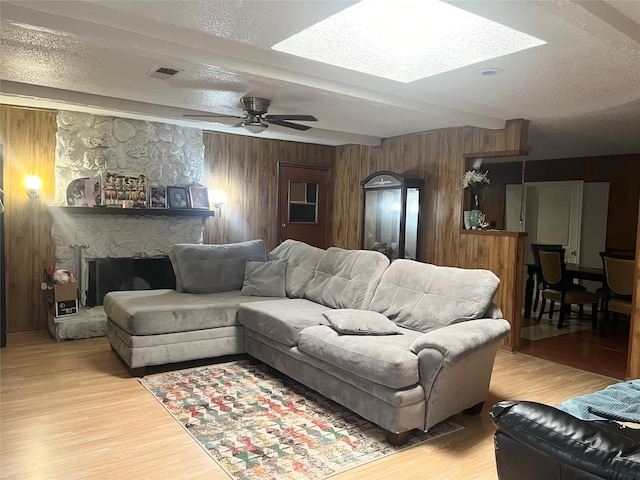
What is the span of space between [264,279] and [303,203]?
255cm

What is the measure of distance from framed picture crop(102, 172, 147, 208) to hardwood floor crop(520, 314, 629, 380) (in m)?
4.54

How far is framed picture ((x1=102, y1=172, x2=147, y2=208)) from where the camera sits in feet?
16.8

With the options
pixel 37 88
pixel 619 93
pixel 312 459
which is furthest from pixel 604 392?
pixel 37 88

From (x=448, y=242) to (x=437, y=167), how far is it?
91cm

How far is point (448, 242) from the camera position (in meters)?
5.28

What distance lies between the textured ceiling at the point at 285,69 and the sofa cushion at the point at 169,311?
1.72 meters

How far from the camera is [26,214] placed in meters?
4.79

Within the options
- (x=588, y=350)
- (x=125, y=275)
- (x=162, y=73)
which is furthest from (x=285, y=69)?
(x=588, y=350)

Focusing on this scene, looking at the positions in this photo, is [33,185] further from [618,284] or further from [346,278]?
[618,284]

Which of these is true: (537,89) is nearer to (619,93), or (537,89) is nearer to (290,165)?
(619,93)

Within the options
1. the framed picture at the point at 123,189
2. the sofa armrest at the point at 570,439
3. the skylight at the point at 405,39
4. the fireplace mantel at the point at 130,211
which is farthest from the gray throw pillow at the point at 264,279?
the sofa armrest at the point at 570,439

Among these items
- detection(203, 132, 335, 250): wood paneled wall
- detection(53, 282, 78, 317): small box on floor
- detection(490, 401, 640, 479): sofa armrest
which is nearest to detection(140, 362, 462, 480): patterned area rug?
detection(490, 401, 640, 479): sofa armrest

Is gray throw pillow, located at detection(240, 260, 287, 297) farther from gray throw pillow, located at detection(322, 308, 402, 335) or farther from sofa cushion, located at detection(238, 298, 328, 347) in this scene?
gray throw pillow, located at detection(322, 308, 402, 335)

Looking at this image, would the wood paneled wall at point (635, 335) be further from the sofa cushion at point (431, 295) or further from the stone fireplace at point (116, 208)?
the stone fireplace at point (116, 208)
